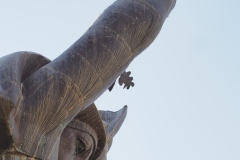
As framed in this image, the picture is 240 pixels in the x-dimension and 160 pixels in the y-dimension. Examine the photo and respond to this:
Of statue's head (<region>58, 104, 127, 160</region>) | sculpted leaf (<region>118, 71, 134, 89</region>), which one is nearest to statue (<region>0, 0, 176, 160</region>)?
statue's head (<region>58, 104, 127, 160</region>)

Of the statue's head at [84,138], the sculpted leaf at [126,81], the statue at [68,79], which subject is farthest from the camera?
the sculpted leaf at [126,81]

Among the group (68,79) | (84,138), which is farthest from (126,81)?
(68,79)

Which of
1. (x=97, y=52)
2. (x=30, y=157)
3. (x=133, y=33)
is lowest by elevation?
(x=30, y=157)

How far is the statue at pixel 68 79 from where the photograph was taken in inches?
364

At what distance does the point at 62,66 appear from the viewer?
33.8 ft

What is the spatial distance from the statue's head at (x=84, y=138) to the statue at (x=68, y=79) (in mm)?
23

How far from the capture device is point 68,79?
1011cm

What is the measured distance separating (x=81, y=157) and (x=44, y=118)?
8.20ft

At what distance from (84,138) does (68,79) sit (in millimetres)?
2126

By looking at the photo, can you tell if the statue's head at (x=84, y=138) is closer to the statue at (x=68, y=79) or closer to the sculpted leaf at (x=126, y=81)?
the statue at (x=68, y=79)

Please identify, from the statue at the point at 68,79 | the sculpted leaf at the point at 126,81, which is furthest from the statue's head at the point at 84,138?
the sculpted leaf at the point at 126,81

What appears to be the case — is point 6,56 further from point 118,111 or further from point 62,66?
point 118,111

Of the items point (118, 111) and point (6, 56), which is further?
point (118, 111)

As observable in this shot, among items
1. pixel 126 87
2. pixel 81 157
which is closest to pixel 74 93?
pixel 81 157
